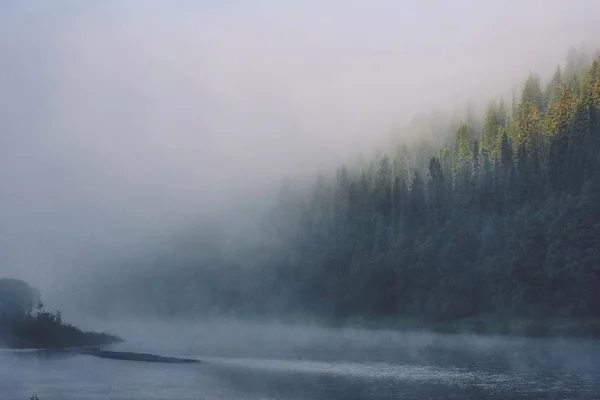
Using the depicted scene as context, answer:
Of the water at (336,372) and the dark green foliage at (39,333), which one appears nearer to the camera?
the water at (336,372)

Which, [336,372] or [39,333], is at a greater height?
[39,333]

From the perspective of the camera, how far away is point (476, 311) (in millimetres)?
195250

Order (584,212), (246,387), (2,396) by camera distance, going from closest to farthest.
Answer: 1. (2,396)
2. (246,387)
3. (584,212)

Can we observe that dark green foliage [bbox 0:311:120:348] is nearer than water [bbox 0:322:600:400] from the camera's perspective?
No

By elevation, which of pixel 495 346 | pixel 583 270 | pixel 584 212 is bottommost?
pixel 495 346

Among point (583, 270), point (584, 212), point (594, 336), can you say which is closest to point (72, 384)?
point (594, 336)

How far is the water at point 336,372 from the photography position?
334 ft

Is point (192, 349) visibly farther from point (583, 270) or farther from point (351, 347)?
point (583, 270)

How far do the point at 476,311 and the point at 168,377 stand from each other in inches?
3751

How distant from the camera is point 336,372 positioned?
126 metres

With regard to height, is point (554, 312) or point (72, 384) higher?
point (554, 312)

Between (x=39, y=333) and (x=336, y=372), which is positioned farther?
(x=39, y=333)

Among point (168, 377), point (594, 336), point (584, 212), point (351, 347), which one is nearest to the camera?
point (168, 377)

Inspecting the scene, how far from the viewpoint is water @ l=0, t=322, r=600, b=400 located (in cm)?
10188
